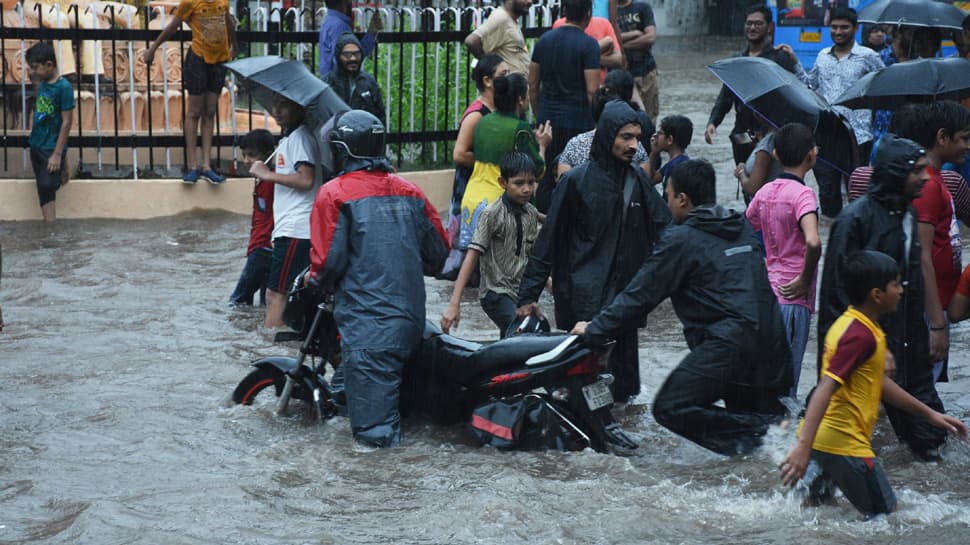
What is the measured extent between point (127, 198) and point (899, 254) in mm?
8173

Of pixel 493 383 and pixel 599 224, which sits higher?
pixel 599 224

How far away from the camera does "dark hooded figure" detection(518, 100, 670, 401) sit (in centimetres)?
677

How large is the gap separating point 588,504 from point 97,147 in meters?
8.12

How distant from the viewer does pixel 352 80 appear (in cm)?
994

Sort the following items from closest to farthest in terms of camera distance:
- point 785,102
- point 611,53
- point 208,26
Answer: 1. point 785,102
2. point 611,53
3. point 208,26

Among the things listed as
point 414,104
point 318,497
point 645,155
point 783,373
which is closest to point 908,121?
point 783,373

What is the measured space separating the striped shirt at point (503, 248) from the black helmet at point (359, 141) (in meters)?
0.96

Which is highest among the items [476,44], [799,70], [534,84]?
[476,44]

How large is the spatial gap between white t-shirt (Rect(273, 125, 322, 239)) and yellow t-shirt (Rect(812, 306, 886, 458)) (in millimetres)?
3857

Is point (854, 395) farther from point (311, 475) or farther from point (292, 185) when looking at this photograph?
point (292, 185)

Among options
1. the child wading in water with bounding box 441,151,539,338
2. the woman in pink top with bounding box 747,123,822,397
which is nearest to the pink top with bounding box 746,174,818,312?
the woman in pink top with bounding box 747,123,822,397

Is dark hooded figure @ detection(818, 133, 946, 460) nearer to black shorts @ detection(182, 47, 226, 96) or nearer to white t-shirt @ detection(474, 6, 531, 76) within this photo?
white t-shirt @ detection(474, 6, 531, 76)

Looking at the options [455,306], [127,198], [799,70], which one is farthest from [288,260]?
[799,70]

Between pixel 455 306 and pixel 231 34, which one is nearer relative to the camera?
pixel 455 306
